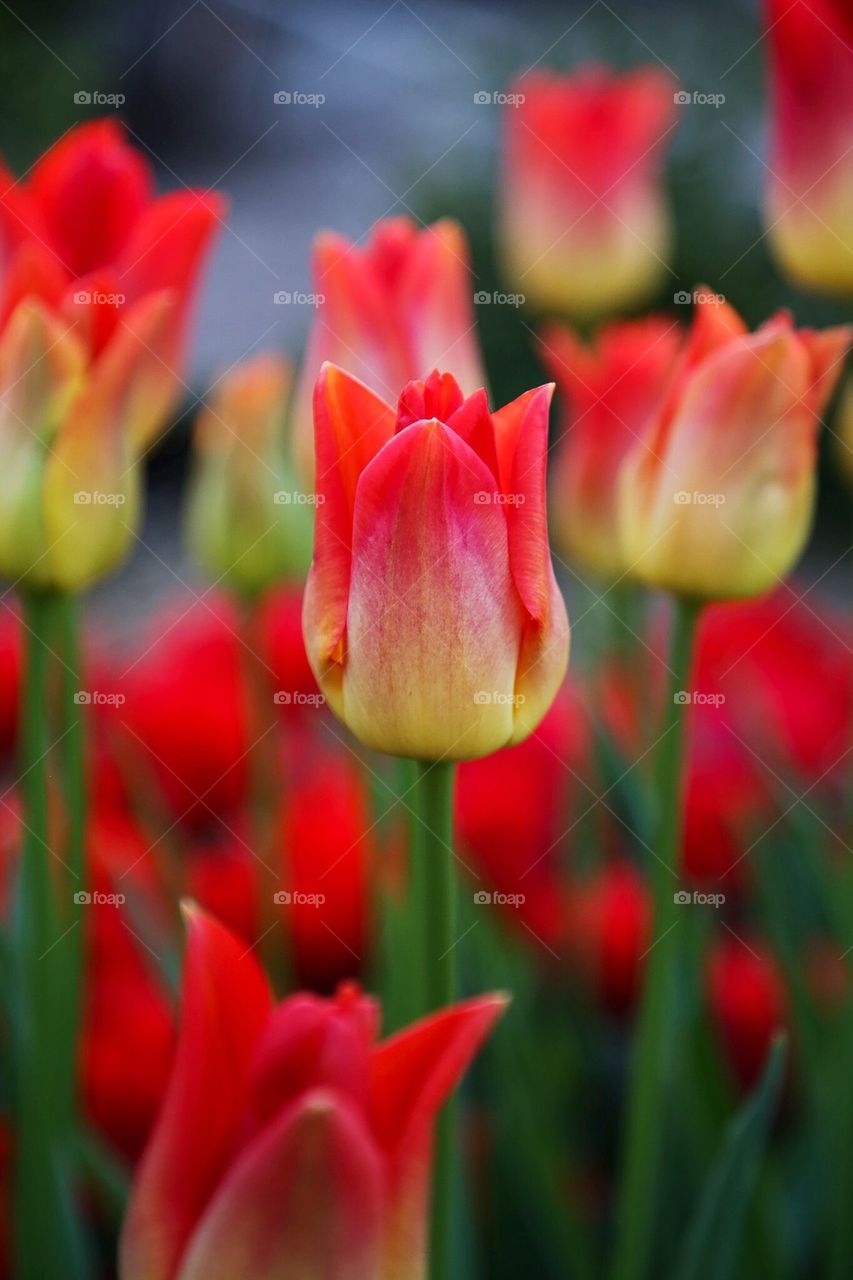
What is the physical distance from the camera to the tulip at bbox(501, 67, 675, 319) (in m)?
0.98

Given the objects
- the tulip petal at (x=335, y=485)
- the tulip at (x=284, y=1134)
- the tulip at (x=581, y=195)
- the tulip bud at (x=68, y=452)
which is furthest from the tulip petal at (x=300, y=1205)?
the tulip at (x=581, y=195)

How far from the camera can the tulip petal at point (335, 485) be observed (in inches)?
13.9

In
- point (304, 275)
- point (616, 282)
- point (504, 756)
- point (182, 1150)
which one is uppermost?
point (304, 275)

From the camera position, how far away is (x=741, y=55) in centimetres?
263

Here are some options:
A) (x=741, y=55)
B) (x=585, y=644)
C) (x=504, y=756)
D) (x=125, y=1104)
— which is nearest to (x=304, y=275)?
(x=741, y=55)

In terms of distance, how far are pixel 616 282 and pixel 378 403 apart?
0.67 m

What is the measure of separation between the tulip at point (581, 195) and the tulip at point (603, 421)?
24 cm

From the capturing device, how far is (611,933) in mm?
728

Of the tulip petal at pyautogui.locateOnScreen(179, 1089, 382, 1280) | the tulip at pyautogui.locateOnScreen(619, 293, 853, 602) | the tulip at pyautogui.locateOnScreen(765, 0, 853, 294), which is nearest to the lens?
the tulip petal at pyautogui.locateOnScreen(179, 1089, 382, 1280)

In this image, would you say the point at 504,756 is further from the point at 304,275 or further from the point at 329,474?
the point at 304,275

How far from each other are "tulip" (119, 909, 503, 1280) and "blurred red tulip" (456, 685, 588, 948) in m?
0.42

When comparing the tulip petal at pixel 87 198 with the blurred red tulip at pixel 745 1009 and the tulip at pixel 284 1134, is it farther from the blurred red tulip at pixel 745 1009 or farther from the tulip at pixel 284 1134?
the blurred red tulip at pixel 745 1009

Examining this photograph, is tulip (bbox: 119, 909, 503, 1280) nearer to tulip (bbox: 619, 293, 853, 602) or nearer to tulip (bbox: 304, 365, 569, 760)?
tulip (bbox: 304, 365, 569, 760)

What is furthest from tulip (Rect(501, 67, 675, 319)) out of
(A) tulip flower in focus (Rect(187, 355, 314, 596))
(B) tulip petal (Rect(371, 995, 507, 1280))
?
(B) tulip petal (Rect(371, 995, 507, 1280))
